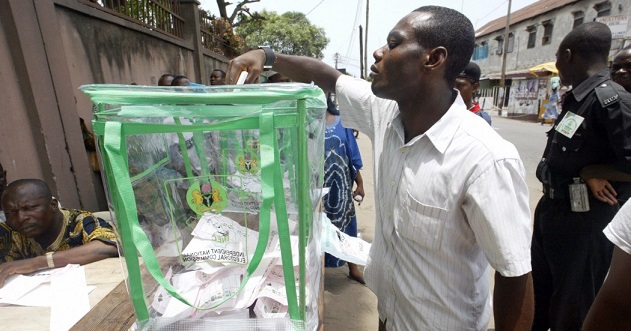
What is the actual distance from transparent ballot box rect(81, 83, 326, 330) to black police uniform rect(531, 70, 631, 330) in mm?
1518

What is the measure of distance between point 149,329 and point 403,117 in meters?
0.92

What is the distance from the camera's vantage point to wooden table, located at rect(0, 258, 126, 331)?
102cm

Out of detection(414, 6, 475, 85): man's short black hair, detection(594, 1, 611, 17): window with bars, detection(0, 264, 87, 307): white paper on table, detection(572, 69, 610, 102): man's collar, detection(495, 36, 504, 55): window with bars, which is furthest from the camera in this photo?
detection(495, 36, 504, 55): window with bars

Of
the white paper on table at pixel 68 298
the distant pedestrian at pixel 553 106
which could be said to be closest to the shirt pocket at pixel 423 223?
the white paper on table at pixel 68 298

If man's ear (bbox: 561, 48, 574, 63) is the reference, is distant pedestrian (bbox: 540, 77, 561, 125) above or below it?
below

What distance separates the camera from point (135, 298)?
0.71m

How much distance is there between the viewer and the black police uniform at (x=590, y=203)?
5.08 feet

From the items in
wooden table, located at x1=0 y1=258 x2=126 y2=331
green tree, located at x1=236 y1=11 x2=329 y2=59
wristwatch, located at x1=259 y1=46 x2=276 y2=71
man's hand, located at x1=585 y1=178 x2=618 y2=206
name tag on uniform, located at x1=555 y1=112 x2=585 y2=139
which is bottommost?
wooden table, located at x1=0 y1=258 x2=126 y2=331

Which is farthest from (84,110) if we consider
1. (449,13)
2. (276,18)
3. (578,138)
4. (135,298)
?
(276,18)

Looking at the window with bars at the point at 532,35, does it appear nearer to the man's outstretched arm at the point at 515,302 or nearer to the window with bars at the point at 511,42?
the window with bars at the point at 511,42

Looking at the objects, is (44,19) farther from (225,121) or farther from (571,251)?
(571,251)

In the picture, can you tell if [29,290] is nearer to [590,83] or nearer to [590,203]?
[590,203]

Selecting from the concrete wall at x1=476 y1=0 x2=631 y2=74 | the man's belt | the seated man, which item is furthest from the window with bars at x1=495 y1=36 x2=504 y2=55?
the seated man

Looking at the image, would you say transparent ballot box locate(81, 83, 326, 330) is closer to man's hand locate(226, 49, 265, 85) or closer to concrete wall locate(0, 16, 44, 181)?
man's hand locate(226, 49, 265, 85)
